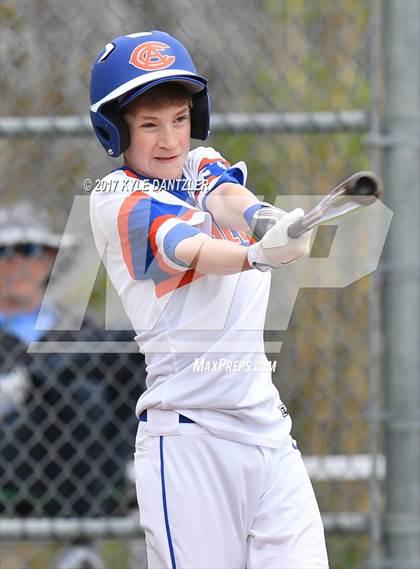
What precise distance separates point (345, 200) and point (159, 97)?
1.82ft

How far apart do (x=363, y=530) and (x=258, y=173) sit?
1323mm

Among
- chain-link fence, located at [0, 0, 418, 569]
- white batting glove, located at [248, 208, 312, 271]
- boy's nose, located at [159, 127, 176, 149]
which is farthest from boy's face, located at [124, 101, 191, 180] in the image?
chain-link fence, located at [0, 0, 418, 569]

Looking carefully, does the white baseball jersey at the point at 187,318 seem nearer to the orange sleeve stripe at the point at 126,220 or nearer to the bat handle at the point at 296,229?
the orange sleeve stripe at the point at 126,220

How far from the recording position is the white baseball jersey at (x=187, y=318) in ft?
7.99

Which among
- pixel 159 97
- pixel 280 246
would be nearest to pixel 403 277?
pixel 159 97

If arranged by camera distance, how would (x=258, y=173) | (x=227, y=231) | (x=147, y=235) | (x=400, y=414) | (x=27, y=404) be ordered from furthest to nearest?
1. (x=258, y=173)
2. (x=27, y=404)
3. (x=400, y=414)
4. (x=227, y=231)
5. (x=147, y=235)

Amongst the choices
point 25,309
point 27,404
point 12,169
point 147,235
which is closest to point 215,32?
point 12,169

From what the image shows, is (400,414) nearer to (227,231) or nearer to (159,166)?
(227,231)

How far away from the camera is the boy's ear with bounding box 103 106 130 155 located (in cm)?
246

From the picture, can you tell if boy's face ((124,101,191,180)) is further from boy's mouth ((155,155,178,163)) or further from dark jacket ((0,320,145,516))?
dark jacket ((0,320,145,516))

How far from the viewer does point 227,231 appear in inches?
102

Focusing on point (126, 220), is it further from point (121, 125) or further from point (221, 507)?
point (221, 507)

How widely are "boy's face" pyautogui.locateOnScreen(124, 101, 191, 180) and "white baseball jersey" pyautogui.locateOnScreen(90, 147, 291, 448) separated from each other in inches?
1.4

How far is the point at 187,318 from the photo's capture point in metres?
2.48
